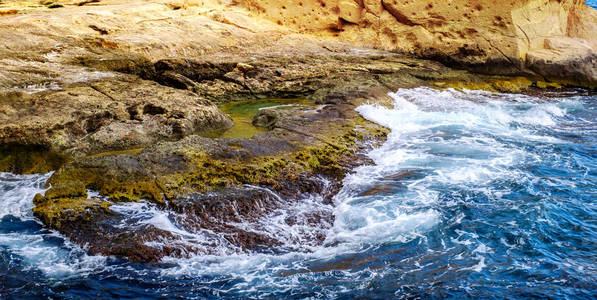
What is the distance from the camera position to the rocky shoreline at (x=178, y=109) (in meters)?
6.97

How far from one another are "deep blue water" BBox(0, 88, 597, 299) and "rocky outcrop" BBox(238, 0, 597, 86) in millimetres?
5782

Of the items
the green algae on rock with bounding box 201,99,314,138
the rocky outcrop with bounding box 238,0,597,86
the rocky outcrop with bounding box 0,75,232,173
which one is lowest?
the green algae on rock with bounding box 201,99,314,138

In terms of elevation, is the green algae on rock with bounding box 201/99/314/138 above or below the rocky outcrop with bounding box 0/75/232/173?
below

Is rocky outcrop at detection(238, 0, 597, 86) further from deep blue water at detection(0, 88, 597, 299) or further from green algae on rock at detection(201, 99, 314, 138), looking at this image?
deep blue water at detection(0, 88, 597, 299)

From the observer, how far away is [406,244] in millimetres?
6539

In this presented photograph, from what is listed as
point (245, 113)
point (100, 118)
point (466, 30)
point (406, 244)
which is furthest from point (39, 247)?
point (466, 30)

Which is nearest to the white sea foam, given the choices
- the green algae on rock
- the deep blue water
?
the deep blue water

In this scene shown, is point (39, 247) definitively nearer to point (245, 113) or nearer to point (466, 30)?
point (245, 113)

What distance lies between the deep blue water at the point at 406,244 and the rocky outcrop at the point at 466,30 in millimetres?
5782

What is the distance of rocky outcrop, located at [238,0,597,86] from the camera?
15070mm

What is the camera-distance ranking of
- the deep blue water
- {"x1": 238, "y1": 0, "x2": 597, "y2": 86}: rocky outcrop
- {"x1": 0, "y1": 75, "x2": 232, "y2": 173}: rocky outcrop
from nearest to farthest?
the deep blue water → {"x1": 0, "y1": 75, "x2": 232, "y2": 173}: rocky outcrop → {"x1": 238, "y1": 0, "x2": 597, "y2": 86}: rocky outcrop

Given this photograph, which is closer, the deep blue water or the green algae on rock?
the deep blue water

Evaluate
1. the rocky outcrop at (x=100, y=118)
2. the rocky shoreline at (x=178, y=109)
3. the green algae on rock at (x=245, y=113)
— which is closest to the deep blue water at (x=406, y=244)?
the rocky shoreline at (x=178, y=109)

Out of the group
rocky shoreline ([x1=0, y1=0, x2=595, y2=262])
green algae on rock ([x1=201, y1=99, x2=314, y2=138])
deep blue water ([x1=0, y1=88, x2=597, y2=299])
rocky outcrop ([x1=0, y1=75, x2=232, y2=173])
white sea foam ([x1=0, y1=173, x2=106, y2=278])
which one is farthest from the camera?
green algae on rock ([x1=201, y1=99, x2=314, y2=138])
